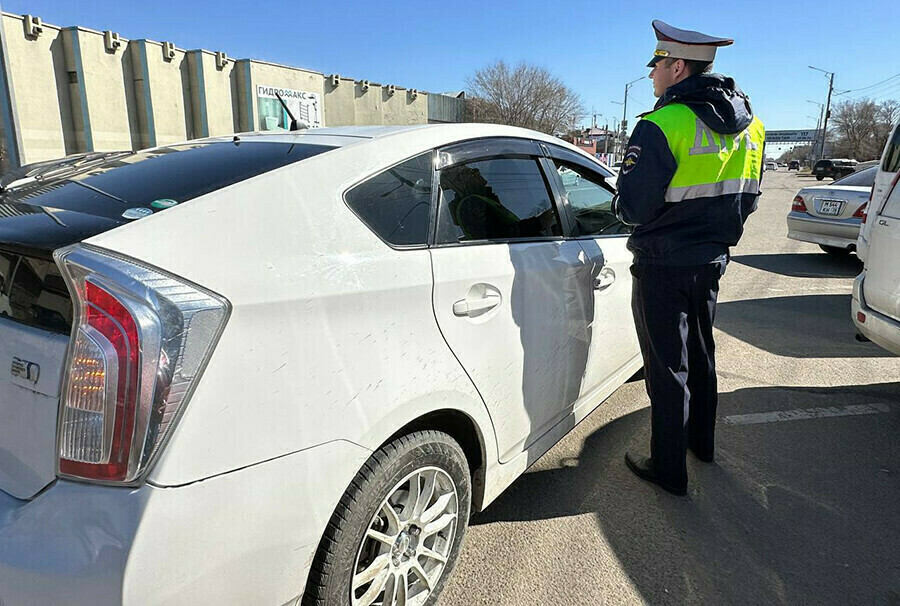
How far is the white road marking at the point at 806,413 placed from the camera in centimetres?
362

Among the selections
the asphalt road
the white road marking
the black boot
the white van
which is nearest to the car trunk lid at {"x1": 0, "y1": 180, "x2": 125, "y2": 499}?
the asphalt road

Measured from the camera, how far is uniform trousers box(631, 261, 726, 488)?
2604 mm

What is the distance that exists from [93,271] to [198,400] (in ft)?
1.17

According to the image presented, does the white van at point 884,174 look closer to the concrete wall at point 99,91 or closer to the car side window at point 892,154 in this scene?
the car side window at point 892,154

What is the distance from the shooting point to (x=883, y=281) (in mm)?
3363

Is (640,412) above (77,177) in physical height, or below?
below

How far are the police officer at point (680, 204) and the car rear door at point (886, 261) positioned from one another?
3.89ft

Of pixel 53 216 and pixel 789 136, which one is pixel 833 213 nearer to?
pixel 53 216

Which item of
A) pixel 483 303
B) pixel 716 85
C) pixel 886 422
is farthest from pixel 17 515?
pixel 886 422

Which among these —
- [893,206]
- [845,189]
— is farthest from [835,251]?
[893,206]

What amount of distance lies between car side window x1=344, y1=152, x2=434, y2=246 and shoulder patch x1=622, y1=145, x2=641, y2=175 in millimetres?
1022

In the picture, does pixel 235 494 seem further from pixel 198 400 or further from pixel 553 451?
pixel 553 451

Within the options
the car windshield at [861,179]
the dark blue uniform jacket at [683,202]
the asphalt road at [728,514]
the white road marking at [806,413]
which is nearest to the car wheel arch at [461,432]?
the asphalt road at [728,514]

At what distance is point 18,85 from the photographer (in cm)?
1995
